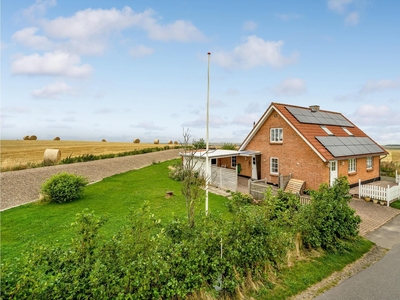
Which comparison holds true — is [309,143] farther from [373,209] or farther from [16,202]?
[16,202]

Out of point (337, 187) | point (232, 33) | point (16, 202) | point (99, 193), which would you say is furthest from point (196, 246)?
point (16, 202)

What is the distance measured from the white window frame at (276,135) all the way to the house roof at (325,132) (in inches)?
52.4

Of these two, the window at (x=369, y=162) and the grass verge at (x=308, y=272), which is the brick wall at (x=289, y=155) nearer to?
the window at (x=369, y=162)

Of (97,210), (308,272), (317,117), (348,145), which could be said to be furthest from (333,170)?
(97,210)

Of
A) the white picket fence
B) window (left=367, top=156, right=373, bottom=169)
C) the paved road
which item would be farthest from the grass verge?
window (left=367, top=156, right=373, bottom=169)

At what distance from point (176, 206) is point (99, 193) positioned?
676cm

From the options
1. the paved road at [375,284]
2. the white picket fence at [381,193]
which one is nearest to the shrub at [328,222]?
the paved road at [375,284]

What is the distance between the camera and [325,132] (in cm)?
2092

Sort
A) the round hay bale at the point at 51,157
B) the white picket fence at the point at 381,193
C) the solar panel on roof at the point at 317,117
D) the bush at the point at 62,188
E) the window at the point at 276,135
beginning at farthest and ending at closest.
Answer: the round hay bale at the point at 51,157
the solar panel on roof at the point at 317,117
the window at the point at 276,135
the white picket fence at the point at 381,193
the bush at the point at 62,188

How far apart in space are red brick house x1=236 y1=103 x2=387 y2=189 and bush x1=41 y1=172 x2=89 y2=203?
14890 mm

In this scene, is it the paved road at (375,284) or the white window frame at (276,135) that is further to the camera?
the white window frame at (276,135)

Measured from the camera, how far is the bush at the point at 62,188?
1481 cm

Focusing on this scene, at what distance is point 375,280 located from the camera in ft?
23.9

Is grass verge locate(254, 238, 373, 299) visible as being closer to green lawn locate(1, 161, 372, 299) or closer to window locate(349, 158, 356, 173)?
green lawn locate(1, 161, 372, 299)
